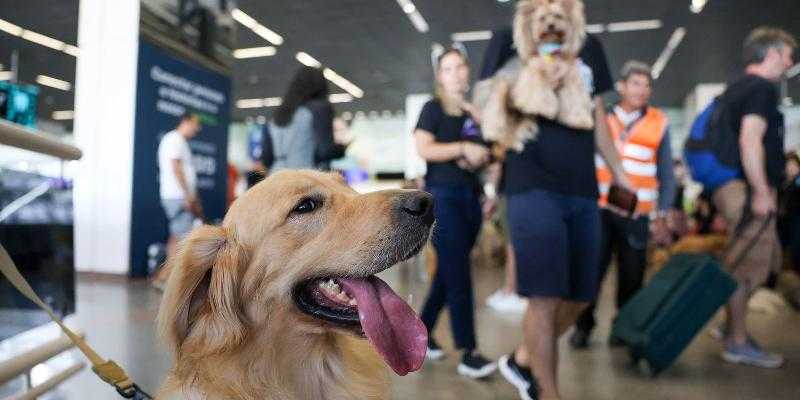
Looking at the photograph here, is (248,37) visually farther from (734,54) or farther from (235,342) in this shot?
(235,342)

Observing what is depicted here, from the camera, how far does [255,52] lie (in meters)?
14.0

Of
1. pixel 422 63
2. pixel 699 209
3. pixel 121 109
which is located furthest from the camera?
pixel 422 63

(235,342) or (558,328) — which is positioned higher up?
(235,342)

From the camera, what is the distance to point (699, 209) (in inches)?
326

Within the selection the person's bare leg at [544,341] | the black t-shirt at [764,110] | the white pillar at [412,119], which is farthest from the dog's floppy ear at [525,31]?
the white pillar at [412,119]

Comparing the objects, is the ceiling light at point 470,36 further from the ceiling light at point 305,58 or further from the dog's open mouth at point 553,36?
the dog's open mouth at point 553,36

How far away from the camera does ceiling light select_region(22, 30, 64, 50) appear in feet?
41.3

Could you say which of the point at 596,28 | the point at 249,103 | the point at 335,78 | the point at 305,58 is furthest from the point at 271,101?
the point at 596,28

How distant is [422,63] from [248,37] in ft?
14.3

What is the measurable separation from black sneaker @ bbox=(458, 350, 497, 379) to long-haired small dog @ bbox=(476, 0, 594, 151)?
126 centimetres

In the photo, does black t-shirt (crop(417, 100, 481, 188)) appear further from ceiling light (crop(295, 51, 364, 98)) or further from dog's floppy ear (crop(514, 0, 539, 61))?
ceiling light (crop(295, 51, 364, 98))

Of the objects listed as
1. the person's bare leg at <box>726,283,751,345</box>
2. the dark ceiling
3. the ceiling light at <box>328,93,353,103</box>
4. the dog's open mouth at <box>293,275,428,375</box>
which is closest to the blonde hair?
the person's bare leg at <box>726,283,751,345</box>

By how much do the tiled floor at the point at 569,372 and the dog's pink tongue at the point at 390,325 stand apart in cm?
120

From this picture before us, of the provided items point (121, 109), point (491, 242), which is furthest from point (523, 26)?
point (491, 242)
